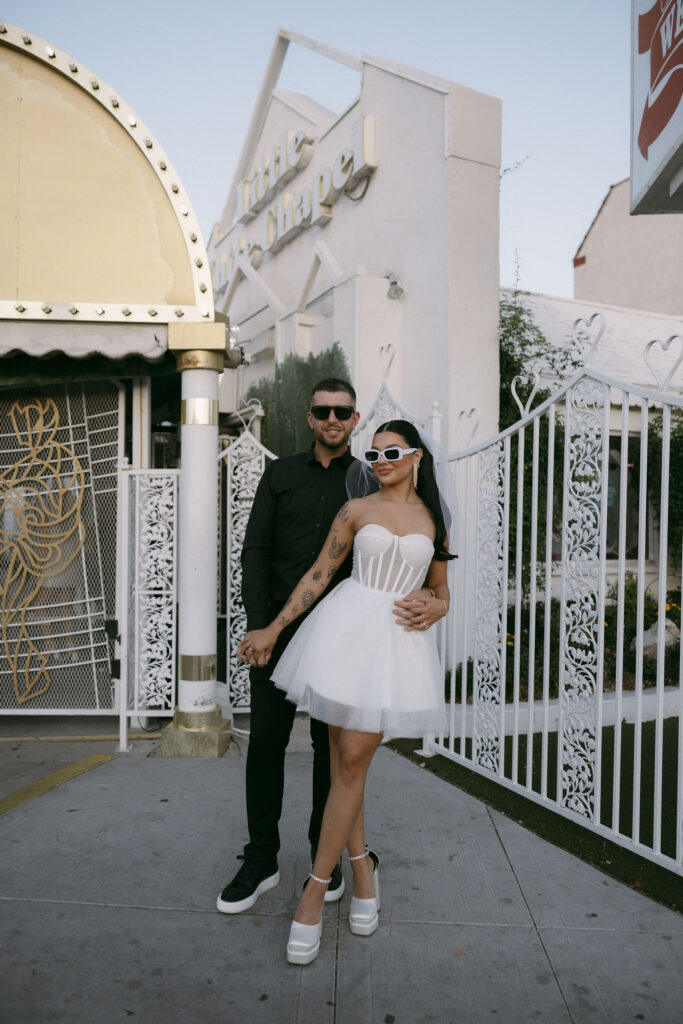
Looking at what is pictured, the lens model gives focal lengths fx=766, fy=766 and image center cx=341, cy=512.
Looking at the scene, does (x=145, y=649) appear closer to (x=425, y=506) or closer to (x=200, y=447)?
(x=200, y=447)

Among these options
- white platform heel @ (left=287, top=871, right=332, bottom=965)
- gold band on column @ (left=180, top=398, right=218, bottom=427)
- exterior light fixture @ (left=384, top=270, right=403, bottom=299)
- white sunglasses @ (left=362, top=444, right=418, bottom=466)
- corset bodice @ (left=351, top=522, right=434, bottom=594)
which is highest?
exterior light fixture @ (left=384, top=270, right=403, bottom=299)

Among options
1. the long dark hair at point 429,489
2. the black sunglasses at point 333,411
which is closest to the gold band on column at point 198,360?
the black sunglasses at point 333,411

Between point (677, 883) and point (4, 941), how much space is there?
285 centimetres

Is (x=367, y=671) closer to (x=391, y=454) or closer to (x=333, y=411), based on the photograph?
(x=391, y=454)

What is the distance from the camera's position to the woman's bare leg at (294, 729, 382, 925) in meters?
2.75

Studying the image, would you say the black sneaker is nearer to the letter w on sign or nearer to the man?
the man

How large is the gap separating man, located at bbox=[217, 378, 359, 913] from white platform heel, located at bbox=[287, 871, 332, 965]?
16.4 inches

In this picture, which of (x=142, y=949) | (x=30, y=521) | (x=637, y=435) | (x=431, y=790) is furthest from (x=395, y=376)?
(x=142, y=949)

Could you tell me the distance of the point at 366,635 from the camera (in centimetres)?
276

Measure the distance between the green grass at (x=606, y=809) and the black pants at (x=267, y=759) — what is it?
149 centimetres

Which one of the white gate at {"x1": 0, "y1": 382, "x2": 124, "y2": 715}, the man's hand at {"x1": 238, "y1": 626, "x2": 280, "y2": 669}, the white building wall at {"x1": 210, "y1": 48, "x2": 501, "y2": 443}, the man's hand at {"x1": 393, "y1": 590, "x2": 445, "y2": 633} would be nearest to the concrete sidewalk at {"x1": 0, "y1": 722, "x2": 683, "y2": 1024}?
the man's hand at {"x1": 238, "y1": 626, "x2": 280, "y2": 669}

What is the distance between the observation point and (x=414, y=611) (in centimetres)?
280

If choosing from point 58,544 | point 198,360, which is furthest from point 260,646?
point 58,544

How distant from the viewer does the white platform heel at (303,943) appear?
2695 mm
